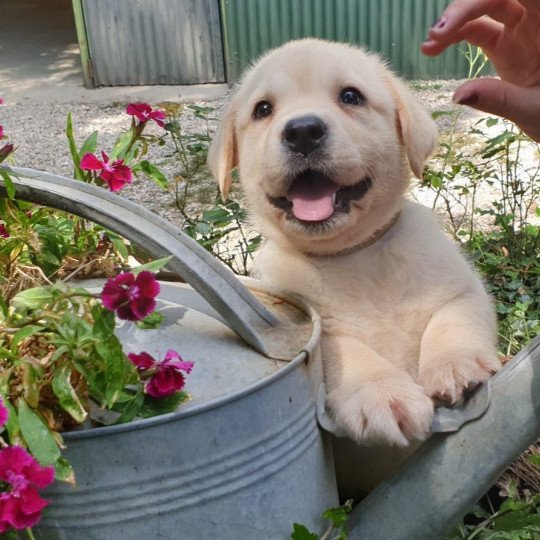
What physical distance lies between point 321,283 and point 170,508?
0.82m

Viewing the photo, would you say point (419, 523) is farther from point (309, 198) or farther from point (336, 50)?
point (336, 50)

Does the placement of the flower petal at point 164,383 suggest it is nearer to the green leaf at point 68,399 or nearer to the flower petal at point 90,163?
the green leaf at point 68,399

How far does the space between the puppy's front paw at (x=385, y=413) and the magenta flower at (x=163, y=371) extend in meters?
0.41

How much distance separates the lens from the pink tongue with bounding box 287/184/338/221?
2.02 m

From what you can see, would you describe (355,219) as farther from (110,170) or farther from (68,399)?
(68,399)

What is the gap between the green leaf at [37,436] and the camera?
1.27 metres

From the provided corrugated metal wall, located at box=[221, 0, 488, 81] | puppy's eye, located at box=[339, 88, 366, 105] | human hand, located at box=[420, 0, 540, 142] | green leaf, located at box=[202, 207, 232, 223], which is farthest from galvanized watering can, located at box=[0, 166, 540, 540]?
corrugated metal wall, located at box=[221, 0, 488, 81]

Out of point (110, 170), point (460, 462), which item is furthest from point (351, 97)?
point (460, 462)

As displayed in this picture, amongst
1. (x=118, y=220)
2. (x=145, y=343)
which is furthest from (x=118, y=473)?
(x=118, y=220)

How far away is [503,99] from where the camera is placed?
1444 mm

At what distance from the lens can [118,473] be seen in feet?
4.50

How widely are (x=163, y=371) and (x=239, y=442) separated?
0.19m

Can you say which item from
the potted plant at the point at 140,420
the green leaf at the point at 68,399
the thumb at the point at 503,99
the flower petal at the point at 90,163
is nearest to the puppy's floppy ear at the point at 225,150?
the flower petal at the point at 90,163

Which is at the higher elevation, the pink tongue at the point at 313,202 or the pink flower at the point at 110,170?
the pink flower at the point at 110,170
